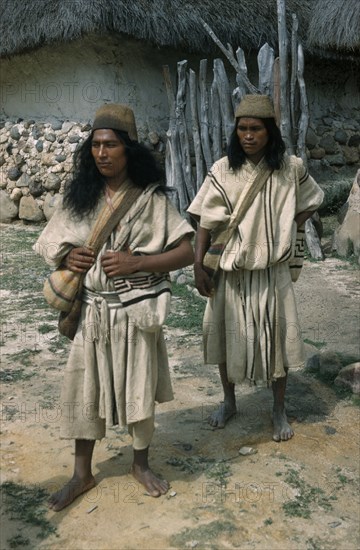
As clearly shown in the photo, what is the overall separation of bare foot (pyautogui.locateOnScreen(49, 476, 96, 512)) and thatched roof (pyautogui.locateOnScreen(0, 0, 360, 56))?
581 centimetres

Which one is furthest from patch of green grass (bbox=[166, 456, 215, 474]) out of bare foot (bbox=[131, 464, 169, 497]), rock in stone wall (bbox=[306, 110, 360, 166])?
rock in stone wall (bbox=[306, 110, 360, 166])

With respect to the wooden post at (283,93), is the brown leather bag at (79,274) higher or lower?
lower

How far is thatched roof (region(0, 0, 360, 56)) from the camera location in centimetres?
721

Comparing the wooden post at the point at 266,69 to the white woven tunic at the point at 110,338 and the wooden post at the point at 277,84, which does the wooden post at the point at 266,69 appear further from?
the white woven tunic at the point at 110,338

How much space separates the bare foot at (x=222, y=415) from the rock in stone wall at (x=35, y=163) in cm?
504

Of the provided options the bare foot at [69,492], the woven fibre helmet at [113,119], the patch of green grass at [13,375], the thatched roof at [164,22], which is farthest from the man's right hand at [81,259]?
the thatched roof at [164,22]

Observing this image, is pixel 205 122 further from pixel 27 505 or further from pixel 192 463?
pixel 27 505

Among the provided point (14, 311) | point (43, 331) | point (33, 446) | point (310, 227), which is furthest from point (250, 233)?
point (310, 227)

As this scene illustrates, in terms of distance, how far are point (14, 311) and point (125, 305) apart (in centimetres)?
283

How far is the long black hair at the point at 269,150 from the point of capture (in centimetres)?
285

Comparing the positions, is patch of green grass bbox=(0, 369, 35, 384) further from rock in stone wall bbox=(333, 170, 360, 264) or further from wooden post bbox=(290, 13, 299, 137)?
wooden post bbox=(290, 13, 299, 137)

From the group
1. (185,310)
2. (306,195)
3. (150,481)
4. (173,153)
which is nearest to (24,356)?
(185,310)

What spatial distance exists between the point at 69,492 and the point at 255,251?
4.22 feet

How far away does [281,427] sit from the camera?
314 cm
